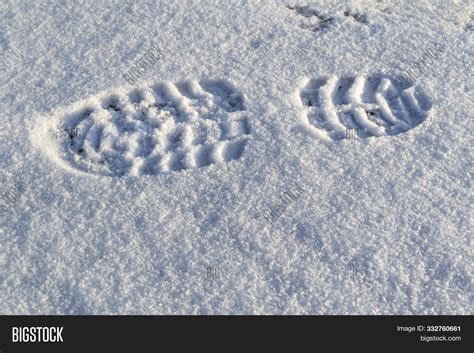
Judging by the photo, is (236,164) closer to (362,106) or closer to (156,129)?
(156,129)

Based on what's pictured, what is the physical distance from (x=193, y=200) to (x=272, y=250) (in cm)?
30

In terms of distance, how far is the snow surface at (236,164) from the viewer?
166cm

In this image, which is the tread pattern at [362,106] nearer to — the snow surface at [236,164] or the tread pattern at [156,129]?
the snow surface at [236,164]

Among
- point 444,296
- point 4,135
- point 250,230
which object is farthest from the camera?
point 4,135

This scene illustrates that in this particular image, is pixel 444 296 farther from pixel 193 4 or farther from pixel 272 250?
pixel 193 4

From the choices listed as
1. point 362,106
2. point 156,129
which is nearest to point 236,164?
point 156,129

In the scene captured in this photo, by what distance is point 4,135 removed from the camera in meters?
2.00

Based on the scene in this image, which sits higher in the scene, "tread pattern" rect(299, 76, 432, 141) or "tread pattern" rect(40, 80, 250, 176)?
"tread pattern" rect(299, 76, 432, 141)

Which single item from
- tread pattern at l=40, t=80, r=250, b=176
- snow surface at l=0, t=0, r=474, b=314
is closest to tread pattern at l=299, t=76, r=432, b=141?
snow surface at l=0, t=0, r=474, b=314

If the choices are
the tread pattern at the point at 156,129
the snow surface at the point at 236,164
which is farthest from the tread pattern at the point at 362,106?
the tread pattern at the point at 156,129

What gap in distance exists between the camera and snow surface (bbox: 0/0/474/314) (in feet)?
5.44

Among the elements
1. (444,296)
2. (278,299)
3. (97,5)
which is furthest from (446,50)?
(97,5)

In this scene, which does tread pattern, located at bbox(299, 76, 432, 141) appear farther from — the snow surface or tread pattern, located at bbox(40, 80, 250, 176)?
tread pattern, located at bbox(40, 80, 250, 176)

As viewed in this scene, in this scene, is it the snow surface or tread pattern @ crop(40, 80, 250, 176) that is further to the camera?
tread pattern @ crop(40, 80, 250, 176)
